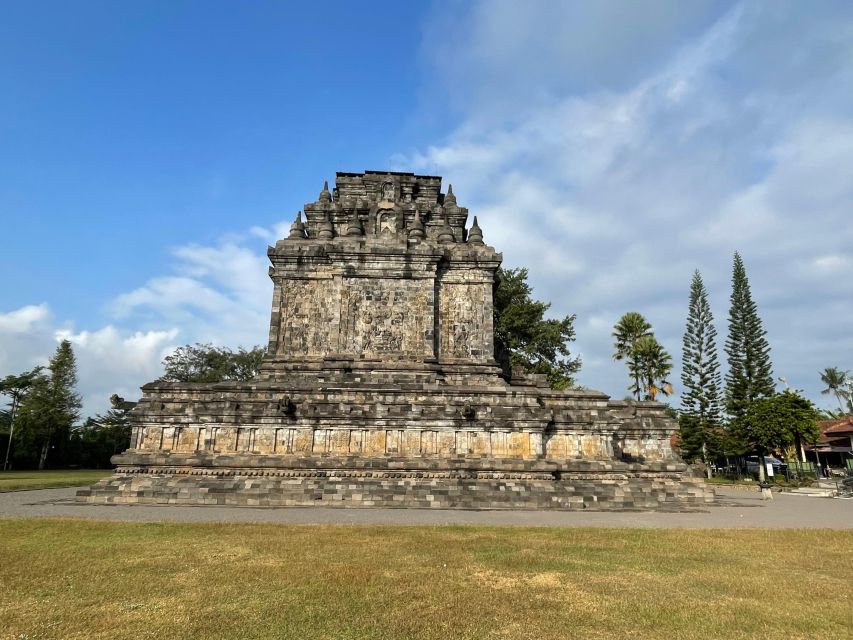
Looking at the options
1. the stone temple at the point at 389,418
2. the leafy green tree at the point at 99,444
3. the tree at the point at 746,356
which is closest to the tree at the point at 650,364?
the tree at the point at 746,356

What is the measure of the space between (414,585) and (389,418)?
1130 centimetres

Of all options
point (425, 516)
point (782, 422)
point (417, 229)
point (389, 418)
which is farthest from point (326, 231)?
point (782, 422)

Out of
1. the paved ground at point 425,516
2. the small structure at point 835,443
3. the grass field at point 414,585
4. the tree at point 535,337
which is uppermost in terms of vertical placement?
the tree at point 535,337

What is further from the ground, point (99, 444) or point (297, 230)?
point (297, 230)

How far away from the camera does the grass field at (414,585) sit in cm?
521

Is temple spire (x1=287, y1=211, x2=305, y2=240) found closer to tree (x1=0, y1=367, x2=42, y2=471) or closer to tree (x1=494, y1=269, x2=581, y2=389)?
tree (x1=494, y1=269, x2=581, y2=389)

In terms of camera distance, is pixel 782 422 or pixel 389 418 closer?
pixel 389 418

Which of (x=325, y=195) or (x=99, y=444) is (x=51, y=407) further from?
(x=325, y=195)

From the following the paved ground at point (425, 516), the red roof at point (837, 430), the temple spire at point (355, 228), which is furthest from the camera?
the red roof at point (837, 430)

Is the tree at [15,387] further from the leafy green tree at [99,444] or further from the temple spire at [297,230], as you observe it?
the temple spire at [297,230]

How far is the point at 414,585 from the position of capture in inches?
259

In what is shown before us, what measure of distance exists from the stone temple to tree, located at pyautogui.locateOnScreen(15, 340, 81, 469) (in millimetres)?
35921

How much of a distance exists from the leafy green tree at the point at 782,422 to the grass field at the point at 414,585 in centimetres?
3168

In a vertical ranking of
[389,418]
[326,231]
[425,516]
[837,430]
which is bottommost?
[425,516]
